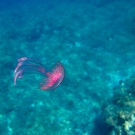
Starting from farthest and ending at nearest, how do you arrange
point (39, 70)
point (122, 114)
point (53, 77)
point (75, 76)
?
point (75, 76) < point (39, 70) < point (53, 77) < point (122, 114)

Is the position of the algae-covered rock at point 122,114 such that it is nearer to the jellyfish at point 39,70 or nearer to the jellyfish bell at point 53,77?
the jellyfish bell at point 53,77

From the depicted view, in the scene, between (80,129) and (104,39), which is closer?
(80,129)

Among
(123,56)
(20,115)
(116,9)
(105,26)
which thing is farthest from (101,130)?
(116,9)

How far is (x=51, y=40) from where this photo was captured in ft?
50.0

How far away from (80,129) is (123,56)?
20.6ft

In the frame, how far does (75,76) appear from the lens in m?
10.8

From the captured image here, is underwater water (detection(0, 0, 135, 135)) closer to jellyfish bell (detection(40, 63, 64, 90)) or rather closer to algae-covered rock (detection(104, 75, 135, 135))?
algae-covered rock (detection(104, 75, 135, 135))

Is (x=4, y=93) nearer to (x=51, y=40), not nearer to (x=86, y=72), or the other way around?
(x=86, y=72)

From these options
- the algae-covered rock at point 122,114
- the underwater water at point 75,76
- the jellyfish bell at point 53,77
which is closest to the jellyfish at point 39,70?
the jellyfish bell at point 53,77

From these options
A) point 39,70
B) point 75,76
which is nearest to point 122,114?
point 75,76

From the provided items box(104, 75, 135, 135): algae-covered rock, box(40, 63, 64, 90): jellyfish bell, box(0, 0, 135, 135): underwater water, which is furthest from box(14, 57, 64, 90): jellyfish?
box(104, 75, 135, 135): algae-covered rock

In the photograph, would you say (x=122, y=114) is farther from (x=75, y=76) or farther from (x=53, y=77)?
(x=75, y=76)

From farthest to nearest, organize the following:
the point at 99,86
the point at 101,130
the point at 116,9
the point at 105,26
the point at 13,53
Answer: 1. the point at 116,9
2. the point at 105,26
3. the point at 13,53
4. the point at 99,86
5. the point at 101,130

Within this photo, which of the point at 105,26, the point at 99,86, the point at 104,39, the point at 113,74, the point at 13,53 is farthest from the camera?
the point at 105,26
